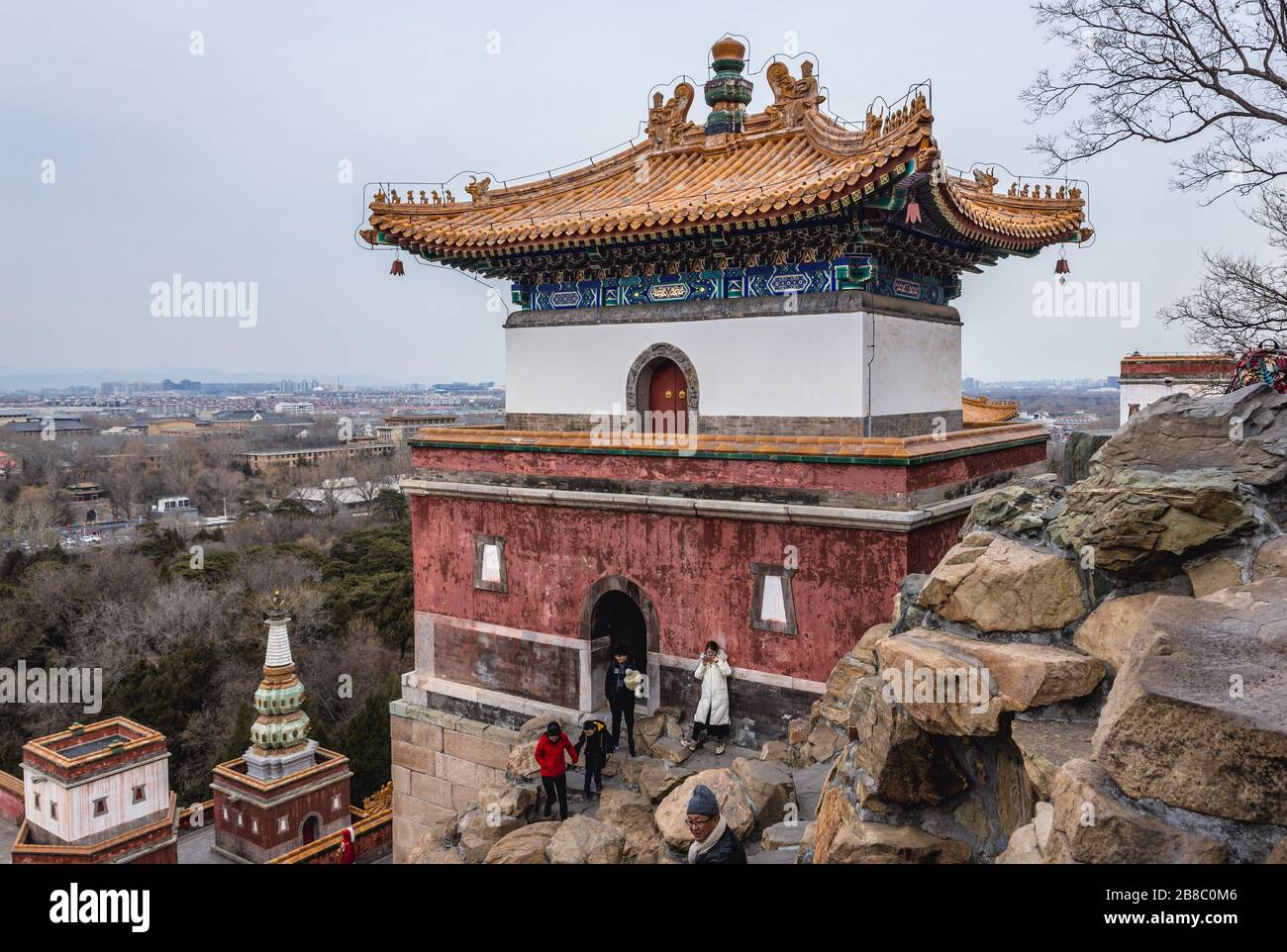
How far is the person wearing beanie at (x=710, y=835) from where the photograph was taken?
4777 millimetres

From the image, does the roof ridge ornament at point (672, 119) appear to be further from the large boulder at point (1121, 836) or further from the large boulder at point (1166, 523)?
the large boulder at point (1121, 836)

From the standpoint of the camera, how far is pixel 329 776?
22.7 m

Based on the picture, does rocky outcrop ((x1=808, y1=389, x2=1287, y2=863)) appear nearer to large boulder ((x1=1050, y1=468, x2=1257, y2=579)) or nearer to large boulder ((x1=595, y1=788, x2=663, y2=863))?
large boulder ((x1=1050, y1=468, x2=1257, y2=579))

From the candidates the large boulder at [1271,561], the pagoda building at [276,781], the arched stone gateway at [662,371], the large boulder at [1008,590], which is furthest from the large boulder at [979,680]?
the pagoda building at [276,781]

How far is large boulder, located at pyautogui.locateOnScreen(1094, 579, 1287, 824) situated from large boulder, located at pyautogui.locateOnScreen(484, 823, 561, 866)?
610cm

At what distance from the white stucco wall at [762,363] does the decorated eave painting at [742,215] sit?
1.51 ft

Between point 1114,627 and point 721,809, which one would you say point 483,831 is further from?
point 1114,627

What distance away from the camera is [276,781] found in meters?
21.6

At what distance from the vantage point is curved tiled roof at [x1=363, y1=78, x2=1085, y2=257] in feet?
31.9

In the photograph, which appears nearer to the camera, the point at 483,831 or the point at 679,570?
the point at 483,831

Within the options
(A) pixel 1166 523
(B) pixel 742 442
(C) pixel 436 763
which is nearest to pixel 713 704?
(B) pixel 742 442

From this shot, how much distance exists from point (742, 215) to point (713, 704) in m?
5.92

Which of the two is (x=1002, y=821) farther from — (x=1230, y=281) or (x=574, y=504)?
(x=1230, y=281)
